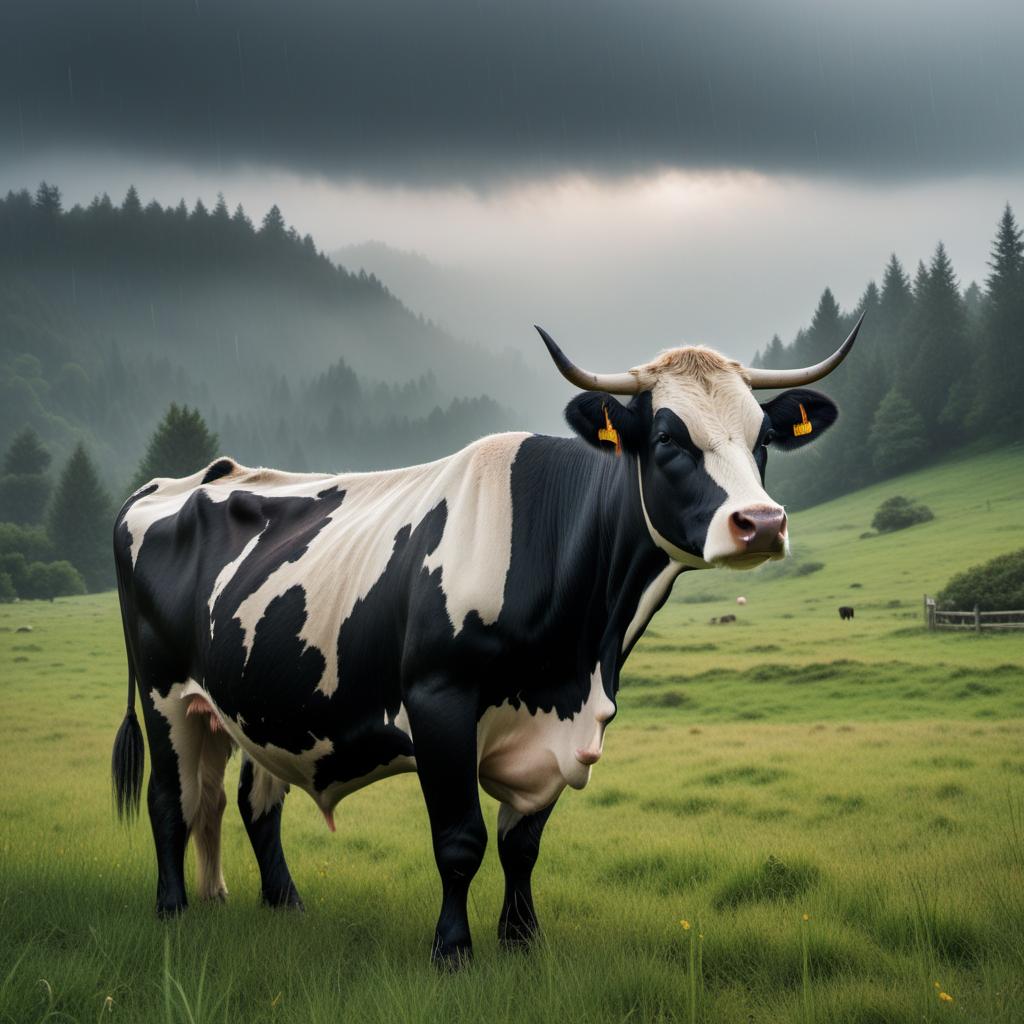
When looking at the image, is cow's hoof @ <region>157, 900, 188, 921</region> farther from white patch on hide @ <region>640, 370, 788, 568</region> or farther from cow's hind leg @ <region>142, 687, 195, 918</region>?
white patch on hide @ <region>640, 370, 788, 568</region>

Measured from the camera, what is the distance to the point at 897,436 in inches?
2352

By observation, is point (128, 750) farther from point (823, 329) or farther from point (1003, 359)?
point (823, 329)

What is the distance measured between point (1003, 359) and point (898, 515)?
14.9 metres

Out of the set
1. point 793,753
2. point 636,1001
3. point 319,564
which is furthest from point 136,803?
point 793,753

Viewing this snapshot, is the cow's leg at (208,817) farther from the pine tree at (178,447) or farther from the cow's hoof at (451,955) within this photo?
the pine tree at (178,447)

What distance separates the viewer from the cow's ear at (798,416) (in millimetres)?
5414

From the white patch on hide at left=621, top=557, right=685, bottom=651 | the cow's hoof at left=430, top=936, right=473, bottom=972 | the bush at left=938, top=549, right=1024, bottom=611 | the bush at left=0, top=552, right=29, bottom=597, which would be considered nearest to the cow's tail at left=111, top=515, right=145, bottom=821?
the cow's hoof at left=430, top=936, right=473, bottom=972

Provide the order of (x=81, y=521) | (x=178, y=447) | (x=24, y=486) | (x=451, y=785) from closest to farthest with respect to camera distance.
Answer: (x=451, y=785) < (x=178, y=447) < (x=81, y=521) < (x=24, y=486)

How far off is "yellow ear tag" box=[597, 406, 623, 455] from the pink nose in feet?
2.73

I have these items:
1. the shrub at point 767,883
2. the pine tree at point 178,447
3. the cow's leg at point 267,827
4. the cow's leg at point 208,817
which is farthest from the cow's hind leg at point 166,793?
the pine tree at point 178,447

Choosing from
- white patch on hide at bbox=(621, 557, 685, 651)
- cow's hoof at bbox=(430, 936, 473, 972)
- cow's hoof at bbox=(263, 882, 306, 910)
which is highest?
white patch on hide at bbox=(621, 557, 685, 651)

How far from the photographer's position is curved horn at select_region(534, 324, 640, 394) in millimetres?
4871

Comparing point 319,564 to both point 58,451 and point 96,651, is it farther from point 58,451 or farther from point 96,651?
point 58,451

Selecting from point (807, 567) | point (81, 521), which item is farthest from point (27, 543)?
point (807, 567)
